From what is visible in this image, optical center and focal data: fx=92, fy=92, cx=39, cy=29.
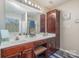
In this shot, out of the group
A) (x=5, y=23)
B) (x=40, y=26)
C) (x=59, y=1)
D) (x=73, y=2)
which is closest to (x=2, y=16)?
(x=5, y=23)

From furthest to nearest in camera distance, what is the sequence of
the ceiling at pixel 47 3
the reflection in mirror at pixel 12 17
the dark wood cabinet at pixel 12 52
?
1. the ceiling at pixel 47 3
2. the reflection in mirror at pixel 12 17
3. the dark wood cabinet at pixel 12 52

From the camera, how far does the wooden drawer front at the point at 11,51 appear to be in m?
1.63

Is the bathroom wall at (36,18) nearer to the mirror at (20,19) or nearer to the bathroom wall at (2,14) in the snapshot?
the mirror at (20,19)

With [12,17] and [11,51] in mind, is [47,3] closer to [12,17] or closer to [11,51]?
[12,17]

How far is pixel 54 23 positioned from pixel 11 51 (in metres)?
2.63

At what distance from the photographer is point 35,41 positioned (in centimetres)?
246

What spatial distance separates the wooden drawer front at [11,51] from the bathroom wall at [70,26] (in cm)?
266

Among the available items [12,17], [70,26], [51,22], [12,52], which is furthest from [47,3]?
[12,52]

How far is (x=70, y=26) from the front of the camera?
3947 mm

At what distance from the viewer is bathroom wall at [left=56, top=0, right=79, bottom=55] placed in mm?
3758

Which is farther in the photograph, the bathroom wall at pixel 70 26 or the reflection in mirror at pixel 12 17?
the bathroom wall at pixel 70 26

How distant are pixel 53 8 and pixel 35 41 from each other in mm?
2374

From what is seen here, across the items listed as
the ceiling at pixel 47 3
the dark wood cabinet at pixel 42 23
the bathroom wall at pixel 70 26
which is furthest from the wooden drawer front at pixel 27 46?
the bathroom wall at pixel 70 26

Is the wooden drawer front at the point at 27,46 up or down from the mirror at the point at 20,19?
down
